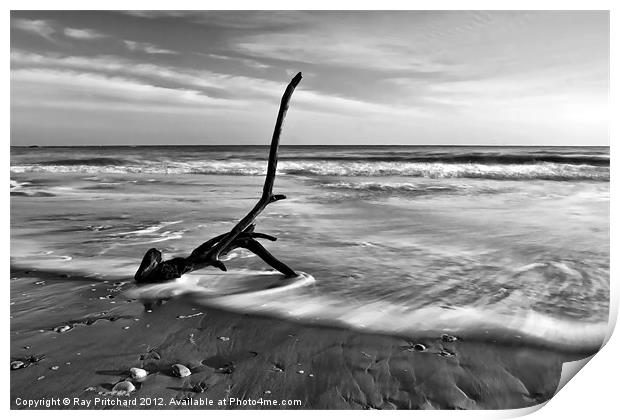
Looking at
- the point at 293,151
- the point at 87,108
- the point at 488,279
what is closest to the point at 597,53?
the point at 488,279

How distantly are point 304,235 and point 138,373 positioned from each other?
249 centimetres

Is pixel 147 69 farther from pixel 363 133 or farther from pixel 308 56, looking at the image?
pixel 363 133

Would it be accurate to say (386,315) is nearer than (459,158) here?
Yes

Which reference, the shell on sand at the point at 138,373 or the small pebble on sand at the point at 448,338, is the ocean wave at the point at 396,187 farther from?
the shell on sand at the point at 138,373

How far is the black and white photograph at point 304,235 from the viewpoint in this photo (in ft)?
6.95

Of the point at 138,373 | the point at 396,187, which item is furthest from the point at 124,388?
the point at 396,187

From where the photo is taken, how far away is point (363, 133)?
450 centimetres

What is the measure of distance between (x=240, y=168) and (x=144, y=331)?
25.6 feet

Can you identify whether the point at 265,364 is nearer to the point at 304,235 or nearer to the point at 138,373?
the point at 138,373

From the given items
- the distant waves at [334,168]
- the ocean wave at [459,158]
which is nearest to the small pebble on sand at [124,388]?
the distant waves at [334,168]

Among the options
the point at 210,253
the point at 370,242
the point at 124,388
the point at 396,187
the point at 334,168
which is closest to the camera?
the point at 124,388

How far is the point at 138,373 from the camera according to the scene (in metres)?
2.07

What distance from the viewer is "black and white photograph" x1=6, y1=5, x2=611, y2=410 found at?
2.12 meters

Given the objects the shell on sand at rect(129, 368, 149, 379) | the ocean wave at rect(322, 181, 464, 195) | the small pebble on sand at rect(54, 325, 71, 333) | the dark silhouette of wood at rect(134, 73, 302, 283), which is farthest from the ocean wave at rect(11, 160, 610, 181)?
the shell on sand at rect(129, 368, 149, 379)
